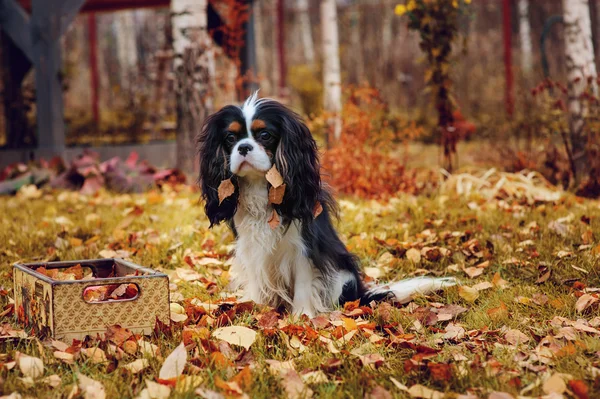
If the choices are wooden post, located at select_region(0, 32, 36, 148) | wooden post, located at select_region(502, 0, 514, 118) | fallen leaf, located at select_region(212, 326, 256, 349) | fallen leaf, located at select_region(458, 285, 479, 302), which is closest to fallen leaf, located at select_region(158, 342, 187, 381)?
fallen leaf, located at select_region(212, 326, 256, 349)

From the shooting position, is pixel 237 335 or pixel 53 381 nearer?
pixel 53 381

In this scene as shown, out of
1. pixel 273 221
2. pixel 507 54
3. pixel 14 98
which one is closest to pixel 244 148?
pixel 273 221

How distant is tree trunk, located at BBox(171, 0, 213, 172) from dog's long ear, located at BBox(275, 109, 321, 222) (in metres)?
3.74

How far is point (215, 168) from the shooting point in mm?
3398

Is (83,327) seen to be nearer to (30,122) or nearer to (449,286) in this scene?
(449,286)

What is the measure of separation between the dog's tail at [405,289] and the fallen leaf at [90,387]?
1516 mm

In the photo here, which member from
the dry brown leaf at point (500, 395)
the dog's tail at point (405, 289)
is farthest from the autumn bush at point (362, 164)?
the dry brown leaf at point (500, 395)

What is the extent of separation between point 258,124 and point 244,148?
116mm

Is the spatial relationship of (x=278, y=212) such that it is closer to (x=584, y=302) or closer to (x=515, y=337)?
(x=515, y=337)

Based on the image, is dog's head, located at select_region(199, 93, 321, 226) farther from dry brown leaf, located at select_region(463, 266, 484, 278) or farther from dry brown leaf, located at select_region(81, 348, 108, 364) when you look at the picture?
dry brown leaf, located at select_region(463, 266, 484, 278)

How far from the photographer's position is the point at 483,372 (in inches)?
98.3

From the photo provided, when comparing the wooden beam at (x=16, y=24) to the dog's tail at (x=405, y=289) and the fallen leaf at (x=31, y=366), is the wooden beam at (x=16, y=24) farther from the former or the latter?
the fallen leaf at (x=31, y=366)

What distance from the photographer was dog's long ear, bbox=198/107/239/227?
3.35 m

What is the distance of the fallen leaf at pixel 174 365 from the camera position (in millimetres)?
2482
